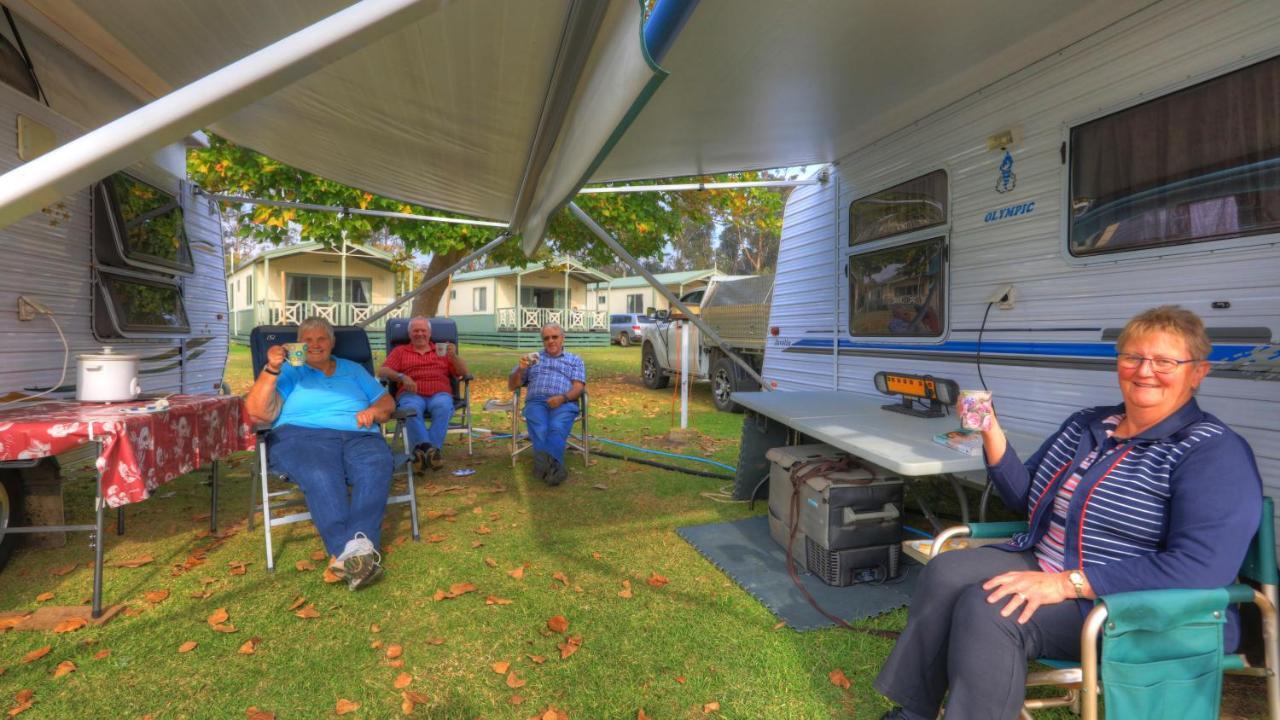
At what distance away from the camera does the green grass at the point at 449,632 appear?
206 centimetres

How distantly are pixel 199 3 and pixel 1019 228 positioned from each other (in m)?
3.77

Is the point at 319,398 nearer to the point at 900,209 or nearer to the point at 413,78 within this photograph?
the point at 413,78

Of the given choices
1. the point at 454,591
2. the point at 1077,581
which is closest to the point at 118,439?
the point at 454,591

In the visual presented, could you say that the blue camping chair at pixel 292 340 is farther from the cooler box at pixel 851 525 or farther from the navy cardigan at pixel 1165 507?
the navy cardigan at pixel 1165 507

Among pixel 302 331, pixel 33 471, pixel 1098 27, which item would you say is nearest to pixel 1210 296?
pixel 1098 27

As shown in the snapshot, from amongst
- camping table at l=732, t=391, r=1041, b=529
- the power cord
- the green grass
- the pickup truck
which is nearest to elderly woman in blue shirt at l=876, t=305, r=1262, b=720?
camping table at l=732, t=391, r=1041, b=529

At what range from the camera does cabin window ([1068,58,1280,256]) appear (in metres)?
2.02

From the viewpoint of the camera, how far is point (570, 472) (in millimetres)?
4840

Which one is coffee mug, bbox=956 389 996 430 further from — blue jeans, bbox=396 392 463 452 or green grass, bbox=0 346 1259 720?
blue jeans, bbox=396 392 463 452

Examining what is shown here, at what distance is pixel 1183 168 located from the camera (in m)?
2.25

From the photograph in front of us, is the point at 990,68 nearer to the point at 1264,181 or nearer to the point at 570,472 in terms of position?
the point at 1264,181

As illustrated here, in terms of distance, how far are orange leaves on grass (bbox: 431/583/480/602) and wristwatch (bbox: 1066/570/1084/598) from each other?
236 cm

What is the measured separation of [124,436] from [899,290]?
13.1 feet

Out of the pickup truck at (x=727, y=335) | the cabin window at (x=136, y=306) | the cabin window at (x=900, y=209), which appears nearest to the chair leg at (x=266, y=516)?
the cabin window at (x=136, y=306)
